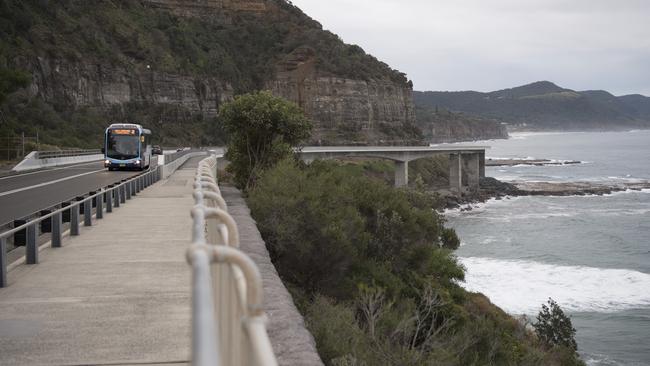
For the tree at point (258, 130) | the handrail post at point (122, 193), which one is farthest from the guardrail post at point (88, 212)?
the tree at point (258, 130)

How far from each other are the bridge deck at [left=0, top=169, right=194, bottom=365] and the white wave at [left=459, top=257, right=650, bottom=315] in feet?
70.6

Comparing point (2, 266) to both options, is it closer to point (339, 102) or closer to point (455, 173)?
point (455, 173)

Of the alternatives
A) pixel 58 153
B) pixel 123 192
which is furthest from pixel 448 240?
pixel 58 153

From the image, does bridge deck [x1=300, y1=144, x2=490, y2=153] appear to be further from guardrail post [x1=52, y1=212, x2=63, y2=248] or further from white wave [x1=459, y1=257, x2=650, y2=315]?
guardrail post [x1=52, y1=212, x2=63, y2=248]

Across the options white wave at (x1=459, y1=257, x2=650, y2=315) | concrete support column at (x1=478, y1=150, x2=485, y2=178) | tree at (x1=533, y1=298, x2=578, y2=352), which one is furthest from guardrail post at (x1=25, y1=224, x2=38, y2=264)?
concrete support column at (x1=478, y1=150, x2=485, y2=178)

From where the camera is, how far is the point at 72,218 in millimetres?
13594

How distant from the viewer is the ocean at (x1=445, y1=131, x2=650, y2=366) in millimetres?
26909

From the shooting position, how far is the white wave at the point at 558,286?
99.8 ft

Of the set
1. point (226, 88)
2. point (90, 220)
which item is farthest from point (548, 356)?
point (226, 88)

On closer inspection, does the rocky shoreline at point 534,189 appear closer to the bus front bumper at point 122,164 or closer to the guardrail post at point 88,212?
the bus front bumper at point 122,164

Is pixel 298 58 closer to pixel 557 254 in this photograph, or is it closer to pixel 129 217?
pixel 557 254

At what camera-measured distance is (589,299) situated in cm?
3108

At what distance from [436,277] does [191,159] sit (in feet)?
119

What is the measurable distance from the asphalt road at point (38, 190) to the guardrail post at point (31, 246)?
5318mm
